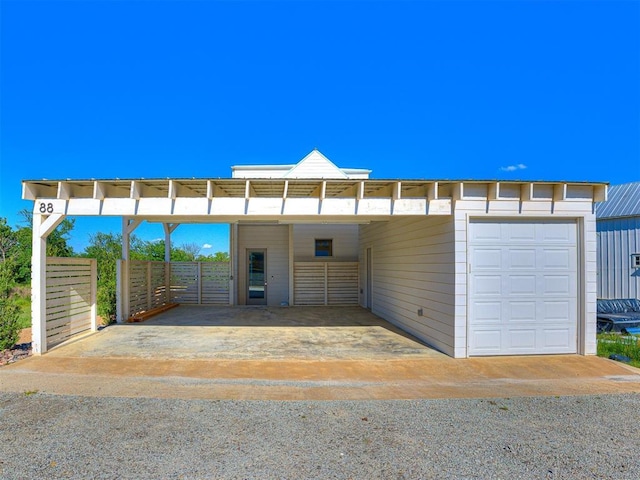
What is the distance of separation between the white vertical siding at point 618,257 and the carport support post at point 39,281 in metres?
18.4

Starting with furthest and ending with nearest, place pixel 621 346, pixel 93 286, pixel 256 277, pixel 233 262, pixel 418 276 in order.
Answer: pixel 256 277, pixel 233 262, pixel 93 286, pixel 418 276, pixel 621 346

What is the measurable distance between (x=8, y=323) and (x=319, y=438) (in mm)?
6490

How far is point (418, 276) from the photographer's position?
7391 mm

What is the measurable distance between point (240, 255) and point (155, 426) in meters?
9.86

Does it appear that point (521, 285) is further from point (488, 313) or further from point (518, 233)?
point (518, 233)

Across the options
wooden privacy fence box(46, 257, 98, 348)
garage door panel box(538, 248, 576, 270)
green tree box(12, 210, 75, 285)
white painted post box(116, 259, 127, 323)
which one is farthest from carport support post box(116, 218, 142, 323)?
garage door panel box(538, 248, 576, 270)

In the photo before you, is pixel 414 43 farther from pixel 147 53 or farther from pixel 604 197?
pixel 147 53

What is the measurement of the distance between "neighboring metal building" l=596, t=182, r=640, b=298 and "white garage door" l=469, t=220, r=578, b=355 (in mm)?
10147

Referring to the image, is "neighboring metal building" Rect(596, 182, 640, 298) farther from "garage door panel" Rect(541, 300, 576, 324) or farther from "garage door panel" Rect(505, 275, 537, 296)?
"garage door panel" Rect(505, 275, 537, 296)

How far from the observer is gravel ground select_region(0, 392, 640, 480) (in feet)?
8.65

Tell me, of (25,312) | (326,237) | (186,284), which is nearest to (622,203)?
(326,237)

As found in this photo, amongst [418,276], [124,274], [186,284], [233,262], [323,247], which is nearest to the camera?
[418,276]

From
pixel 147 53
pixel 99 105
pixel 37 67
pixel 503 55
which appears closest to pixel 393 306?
pixel 503 55

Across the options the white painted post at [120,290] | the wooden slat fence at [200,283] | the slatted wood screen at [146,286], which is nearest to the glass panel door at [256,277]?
the wooden slat fence at [200,283]
